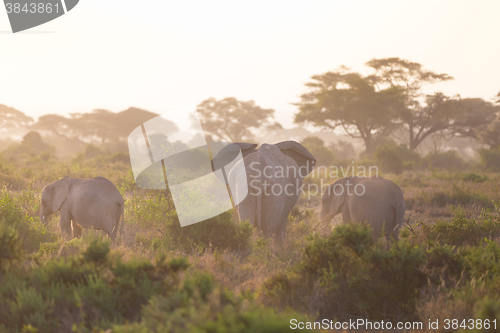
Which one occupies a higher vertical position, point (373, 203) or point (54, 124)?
point (54, 124)

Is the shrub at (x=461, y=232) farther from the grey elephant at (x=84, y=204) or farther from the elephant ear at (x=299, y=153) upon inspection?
the grey elephant at (x=84, y=204)

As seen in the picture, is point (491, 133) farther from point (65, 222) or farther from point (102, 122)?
point (102, 122)

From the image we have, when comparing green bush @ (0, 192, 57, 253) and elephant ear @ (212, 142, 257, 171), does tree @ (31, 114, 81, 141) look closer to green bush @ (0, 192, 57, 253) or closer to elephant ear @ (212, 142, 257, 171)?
green bush @ (0, 192, 57, 253)

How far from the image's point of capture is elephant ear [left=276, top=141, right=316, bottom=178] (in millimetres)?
7414

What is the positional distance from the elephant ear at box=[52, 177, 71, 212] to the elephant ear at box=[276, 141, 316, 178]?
4138 millimetres

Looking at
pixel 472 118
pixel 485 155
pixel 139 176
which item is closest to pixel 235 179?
pixel 139 176

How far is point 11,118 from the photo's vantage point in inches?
1852

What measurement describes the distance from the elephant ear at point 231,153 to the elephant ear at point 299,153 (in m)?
0.57

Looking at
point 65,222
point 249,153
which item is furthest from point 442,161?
point 65,222

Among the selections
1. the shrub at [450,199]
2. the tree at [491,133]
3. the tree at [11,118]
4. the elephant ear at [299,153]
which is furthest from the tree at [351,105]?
the tree at [11,118]

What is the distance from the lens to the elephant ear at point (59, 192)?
7.27m

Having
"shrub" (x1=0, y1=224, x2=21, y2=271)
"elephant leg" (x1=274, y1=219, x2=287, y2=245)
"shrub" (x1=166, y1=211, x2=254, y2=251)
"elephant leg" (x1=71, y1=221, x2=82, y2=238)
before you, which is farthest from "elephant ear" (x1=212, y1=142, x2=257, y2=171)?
"shrub" (x1=0, y1=224, x2=21, y2=271)

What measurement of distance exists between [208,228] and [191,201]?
1.69m

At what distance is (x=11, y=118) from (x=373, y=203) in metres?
51.9
